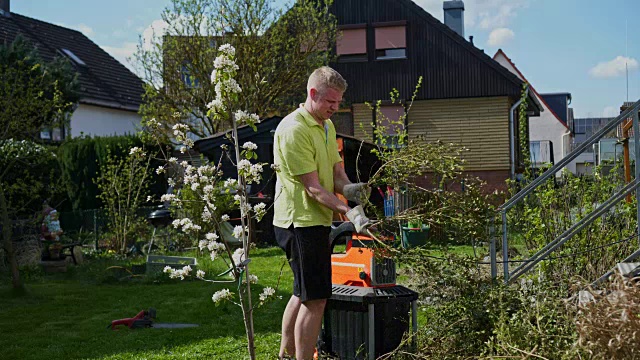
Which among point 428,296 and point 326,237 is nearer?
point 326,237

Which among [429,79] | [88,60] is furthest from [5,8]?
[429,79]

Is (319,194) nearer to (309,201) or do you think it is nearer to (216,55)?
(309,201)

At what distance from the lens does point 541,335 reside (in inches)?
166

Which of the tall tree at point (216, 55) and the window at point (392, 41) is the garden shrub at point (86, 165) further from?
the window at point (392, 41)

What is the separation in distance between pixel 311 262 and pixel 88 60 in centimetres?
2772

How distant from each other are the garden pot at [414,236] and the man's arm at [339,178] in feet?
1.47

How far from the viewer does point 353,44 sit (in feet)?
89.8

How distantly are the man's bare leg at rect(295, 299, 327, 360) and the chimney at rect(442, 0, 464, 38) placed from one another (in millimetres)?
31238

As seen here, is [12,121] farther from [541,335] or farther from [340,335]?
[541,335]

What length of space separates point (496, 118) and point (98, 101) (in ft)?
44.0

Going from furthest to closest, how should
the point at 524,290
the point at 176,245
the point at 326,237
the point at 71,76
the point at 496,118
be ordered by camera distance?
the point at 496,118 < the point at 71,76 < the point at 176,245 < the point at 524,290 < the point at 326,237

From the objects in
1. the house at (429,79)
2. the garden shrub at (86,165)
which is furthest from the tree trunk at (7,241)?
the house at (429,79)

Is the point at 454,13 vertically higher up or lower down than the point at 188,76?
higher up

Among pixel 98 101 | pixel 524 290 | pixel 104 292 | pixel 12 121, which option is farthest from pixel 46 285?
pixel 98 101
